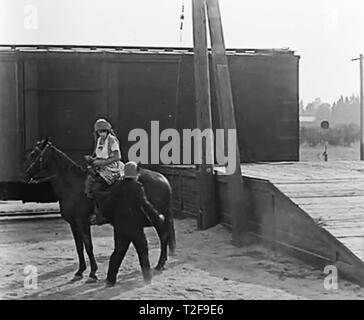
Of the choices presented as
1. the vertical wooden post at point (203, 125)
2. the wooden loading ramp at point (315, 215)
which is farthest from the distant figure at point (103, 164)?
the vertical wooden post at point (203, 125)

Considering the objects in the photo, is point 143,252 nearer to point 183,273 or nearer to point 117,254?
point 117,254

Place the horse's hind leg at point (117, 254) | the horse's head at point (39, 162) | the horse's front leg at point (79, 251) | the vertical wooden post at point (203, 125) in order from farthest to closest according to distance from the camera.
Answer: the vertical wooden post at point (203, 125) < the horse's head at point (39, 162) < the horse's front leg at point (79, 251) < the horse's hind leg at point (117, 254)

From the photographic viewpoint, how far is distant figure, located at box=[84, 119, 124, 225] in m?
6.75

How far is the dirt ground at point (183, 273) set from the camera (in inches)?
241

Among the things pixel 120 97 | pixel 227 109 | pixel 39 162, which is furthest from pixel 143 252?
pixel 120 97

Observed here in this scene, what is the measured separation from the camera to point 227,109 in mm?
9023

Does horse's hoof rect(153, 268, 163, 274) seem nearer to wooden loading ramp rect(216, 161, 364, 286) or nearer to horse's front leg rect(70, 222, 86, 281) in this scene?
horse's front leg rect(70, 222, 86, 281)

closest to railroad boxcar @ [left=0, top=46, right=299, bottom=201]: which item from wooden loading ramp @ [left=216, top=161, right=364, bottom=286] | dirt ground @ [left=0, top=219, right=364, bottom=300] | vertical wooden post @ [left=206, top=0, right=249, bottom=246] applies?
dirt ground @ [left=0, top=219, right=364, bottom=300]

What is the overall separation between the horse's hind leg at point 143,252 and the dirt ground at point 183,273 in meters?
0.10

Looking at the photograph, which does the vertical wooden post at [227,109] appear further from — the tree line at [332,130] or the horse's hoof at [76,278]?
the tree line at [332,130]

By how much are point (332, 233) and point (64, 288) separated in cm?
278

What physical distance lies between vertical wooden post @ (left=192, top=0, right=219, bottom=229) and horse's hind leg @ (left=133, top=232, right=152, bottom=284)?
3595 mm

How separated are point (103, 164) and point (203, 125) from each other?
140 inches
